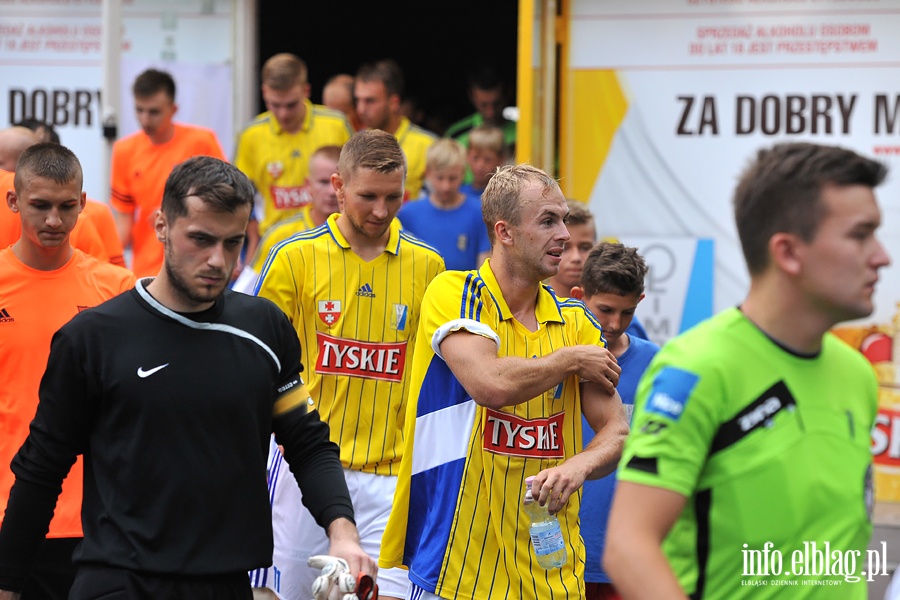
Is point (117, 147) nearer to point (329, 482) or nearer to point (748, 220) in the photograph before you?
point (329, 482)

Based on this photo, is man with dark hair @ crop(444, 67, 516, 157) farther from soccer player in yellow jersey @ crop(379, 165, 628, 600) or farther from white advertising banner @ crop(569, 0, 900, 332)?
soccer player in yellow jersey @ crop(379, 165, 628, 600)

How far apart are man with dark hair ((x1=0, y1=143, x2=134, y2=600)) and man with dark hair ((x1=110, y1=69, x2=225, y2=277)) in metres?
3.80

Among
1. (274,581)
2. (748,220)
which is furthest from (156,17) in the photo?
(748,220)

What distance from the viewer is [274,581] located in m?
5.92

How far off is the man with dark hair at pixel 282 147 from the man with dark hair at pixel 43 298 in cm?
408

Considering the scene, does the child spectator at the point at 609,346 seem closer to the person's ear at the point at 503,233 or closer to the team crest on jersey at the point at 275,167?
the person's ear at the point at 503,233

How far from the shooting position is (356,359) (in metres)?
5.71

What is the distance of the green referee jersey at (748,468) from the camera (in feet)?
8.79

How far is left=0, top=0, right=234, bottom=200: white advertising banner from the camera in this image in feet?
32.3

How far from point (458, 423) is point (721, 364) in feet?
5.95

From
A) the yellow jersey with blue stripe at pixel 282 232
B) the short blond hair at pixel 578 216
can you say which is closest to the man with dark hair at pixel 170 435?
the short blond hair at pixel 578 216

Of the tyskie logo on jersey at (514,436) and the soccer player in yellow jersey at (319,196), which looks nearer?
the tyskie logo on jersey at (514,436)

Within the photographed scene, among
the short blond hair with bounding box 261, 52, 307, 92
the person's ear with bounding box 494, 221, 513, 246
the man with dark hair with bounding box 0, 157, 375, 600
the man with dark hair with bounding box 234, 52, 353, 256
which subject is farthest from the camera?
the man with dark hair with bounding box 234, 52, 353, 256

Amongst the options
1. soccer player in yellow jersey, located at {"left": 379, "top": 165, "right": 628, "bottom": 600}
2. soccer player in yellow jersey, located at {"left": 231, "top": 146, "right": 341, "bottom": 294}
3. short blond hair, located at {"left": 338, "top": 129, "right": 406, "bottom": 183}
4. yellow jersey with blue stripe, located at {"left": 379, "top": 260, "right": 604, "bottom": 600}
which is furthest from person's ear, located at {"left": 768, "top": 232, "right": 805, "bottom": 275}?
soccer player in yellow jersey, located at {"left": 231, "top": 146, "right": 341, "bottom": 294}
